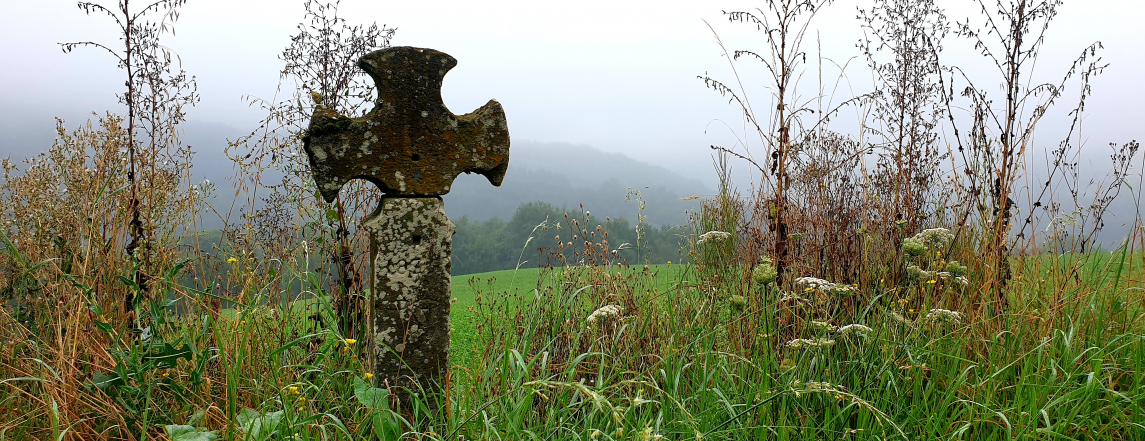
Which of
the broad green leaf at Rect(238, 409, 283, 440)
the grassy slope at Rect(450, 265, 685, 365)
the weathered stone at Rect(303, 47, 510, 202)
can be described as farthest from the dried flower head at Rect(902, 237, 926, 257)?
the broad green leaf at Rect(238, 409, 283, 440)

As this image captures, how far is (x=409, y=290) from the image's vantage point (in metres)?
2.75

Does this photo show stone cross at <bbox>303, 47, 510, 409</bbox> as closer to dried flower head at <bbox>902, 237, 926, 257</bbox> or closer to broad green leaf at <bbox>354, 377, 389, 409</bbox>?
broad green leaf at <bbox>354, 377, 389, 409</bbox>

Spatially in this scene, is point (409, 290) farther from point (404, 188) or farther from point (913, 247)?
point (913, 247)

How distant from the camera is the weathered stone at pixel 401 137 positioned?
8.97ft

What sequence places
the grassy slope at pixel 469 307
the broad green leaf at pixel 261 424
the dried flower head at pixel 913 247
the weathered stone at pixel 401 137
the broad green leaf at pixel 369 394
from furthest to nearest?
the grassy slope at pixel 469 307, the weathered stone at pixel 401 137, the dried flower head at pixel 913 247, the broad green leaf at pixel 369 394, the broad green leaf at pixel 261 424

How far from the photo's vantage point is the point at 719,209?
18.8 ft

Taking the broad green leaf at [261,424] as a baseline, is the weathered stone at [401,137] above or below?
above

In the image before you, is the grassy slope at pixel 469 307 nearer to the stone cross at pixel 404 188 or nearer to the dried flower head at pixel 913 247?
the stone cross at pixel 404 188

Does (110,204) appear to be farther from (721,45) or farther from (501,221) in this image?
(501,221)

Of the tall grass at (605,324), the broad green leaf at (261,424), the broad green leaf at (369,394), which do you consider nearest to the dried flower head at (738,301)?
the tall grass at (605,324)

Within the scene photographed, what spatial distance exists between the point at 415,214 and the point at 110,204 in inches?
75.5

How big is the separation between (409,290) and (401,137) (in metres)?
0.69

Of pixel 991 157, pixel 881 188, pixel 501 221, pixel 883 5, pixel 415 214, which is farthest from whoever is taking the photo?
pixel 501 221

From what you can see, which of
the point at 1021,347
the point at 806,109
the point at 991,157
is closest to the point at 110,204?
the point at 806,109
